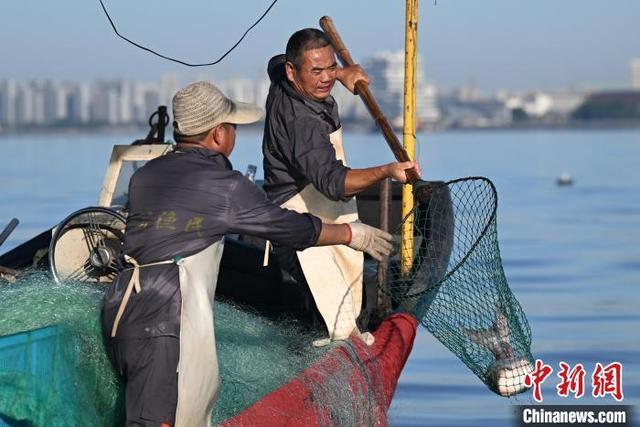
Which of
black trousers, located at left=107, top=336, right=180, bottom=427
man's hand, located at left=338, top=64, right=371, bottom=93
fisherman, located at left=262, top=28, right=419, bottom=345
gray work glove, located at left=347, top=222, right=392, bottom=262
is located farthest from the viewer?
man's hand, located at left=338, top=64, right=371, bottom=93

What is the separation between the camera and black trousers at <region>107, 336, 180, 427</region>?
5.56 meters

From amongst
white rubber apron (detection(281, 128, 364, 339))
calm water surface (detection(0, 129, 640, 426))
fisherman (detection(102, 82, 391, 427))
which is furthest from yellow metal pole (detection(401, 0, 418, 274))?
fisherman (detection(102, 82, 391, 427))

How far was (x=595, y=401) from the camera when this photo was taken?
10953 millimetres

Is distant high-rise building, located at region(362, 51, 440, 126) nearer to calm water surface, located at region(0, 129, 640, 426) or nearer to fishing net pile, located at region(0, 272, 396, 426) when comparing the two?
calm water surface, located at region(0, 129, 640, 426)

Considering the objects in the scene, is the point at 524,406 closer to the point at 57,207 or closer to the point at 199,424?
the point at 199,424

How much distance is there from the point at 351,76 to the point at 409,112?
813mm

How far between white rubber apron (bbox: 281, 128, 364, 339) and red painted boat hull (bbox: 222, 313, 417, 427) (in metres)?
0.16

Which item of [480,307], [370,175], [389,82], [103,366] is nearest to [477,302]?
[480,307]

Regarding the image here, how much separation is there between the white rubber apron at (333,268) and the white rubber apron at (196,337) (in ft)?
6.18

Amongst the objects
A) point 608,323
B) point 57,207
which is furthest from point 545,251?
point 57,207

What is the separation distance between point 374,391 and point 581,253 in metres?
15.9

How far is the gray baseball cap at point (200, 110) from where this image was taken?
225 inches

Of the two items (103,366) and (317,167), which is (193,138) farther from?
(317,167)

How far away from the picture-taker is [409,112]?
8.67 metres
